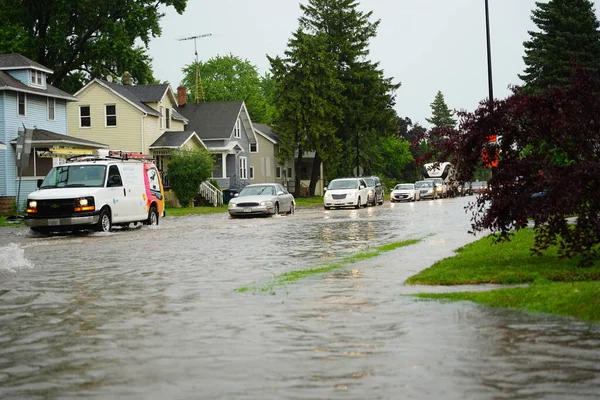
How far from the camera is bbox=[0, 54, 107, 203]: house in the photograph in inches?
1754

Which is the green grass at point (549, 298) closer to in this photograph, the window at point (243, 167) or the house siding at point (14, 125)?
the house siding at point (14, 125)

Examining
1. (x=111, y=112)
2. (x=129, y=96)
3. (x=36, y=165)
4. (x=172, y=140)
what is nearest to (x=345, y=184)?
(x=172, y=140)

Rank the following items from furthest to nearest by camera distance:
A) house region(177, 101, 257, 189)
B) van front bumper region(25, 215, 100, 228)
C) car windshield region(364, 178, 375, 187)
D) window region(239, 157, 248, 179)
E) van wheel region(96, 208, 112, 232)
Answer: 1. window region(239, 157, 248, 179)
2. house region(177, 101, 257, 189)
3. car windshield region(364, 178, 375, 187)
4. van wheel region(96, 208, 112, 232)
5. van front bumper region(25, 215, 100, 228)

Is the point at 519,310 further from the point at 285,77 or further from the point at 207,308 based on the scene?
the point at 285,77

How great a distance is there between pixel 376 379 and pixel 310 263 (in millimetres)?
9678

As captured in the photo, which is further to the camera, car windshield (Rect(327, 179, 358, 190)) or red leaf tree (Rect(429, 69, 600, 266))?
car windshield (Rect(327, 179, 358, 190))

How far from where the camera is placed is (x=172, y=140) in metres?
59.6

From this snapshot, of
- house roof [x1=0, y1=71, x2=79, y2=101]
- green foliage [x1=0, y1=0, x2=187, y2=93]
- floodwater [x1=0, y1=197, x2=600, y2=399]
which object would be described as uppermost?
green foliage [x1=0, y1=0, x2=187, y2=93]

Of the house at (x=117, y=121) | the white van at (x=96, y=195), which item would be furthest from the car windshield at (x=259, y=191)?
the house at (x=117, y=121)

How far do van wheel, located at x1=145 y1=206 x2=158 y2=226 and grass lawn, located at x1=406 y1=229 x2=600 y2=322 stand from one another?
16.3 metres

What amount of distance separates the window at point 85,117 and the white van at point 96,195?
2876 cm

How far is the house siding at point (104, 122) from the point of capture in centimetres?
5794

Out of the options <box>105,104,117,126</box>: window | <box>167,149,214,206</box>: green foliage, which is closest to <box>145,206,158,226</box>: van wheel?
<box>167,149,214,206</box>: green foliage

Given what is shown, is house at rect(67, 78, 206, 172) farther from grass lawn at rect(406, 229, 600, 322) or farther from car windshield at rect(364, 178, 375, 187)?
grass lawn at rect(406, 229, 600, 322)
